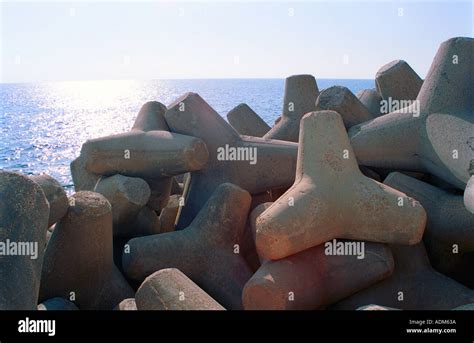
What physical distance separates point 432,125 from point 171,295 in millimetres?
1886

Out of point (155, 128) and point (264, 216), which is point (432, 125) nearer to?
point (264, 216)

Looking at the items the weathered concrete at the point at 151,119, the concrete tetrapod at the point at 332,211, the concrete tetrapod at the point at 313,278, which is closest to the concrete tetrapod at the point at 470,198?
the concrete tetrapod at the point at 332,211

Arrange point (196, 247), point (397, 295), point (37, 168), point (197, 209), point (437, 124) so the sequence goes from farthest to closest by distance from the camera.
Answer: point (37, 168) < point (197, 209) < point (437, 124) < point (196, 247) < point (397, 295)

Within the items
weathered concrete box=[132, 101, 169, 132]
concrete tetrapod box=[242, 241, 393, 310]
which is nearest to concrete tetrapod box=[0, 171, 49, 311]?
concrete tetrapod box=[242, 241, 393, 310]

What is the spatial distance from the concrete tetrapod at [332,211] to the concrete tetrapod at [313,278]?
0.06 meters

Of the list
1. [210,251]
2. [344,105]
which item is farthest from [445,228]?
[210,251]

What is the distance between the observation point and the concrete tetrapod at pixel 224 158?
3328mm

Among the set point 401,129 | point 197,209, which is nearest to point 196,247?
point 197,209

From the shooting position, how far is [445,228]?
274cm

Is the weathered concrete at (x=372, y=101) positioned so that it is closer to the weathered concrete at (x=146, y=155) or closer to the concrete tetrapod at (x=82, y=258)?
the weathered concrete at (x=146, y=155)

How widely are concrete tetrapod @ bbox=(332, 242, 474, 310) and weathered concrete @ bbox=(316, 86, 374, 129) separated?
107cm

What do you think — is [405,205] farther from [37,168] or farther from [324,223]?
[37,168]
